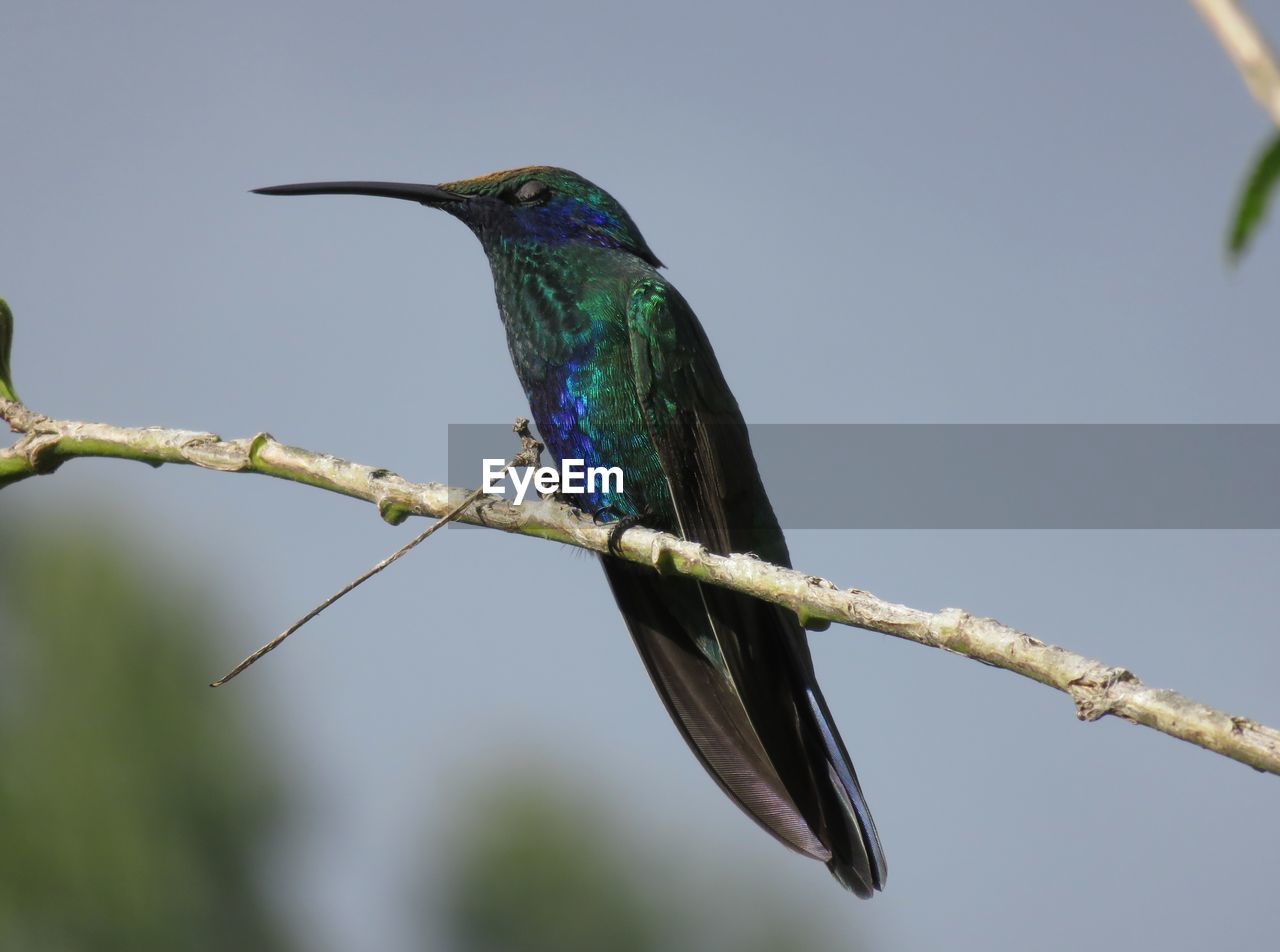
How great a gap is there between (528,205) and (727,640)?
1.87 meters

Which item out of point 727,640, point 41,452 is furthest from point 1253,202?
point 727,640

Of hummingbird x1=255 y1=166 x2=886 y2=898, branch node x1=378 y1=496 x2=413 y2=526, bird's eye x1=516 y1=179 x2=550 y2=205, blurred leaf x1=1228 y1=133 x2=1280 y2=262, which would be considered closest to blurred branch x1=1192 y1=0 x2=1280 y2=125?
blurred leaf x1=1228 y1=133 x2=1280 y2=262

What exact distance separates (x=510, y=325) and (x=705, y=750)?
67.0 inches

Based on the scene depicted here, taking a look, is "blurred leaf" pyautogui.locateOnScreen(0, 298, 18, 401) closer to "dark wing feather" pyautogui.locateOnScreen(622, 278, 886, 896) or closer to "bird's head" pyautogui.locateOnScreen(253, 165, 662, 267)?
"bird's head" pyautogui.locateOnScreen(253, 165, 662, 267)

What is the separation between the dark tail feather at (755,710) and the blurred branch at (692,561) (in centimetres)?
63

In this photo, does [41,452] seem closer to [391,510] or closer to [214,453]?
[214,453]

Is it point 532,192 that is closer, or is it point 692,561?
point 692,561

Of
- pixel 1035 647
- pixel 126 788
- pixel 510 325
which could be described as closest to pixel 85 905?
pixel 126 788

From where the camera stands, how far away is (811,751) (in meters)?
4.02

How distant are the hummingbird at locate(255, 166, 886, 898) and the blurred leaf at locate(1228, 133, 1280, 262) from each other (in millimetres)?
3242

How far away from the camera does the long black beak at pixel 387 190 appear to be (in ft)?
15.4

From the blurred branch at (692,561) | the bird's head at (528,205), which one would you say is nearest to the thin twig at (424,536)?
the blurred branch at (692,561)

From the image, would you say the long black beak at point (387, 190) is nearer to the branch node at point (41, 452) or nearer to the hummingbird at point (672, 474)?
the hummingbird at point (672, 474)

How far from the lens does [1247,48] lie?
0.72 metres
